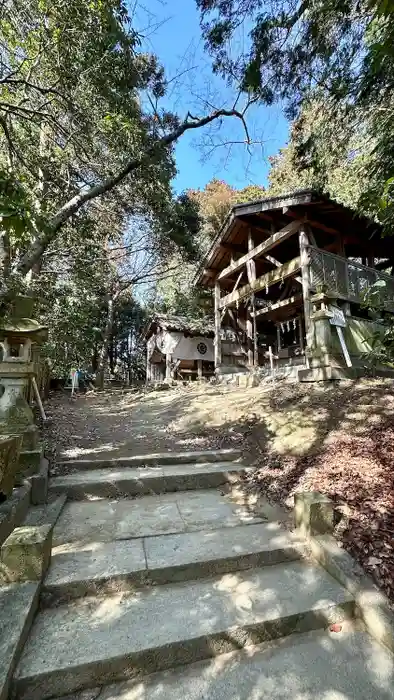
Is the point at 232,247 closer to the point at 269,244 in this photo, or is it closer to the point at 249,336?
the point at 269,244

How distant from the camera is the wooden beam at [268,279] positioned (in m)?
9.45

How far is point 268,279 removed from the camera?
10438mm

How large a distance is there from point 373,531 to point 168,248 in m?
14.7

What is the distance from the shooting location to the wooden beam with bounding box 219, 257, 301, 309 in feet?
31.0

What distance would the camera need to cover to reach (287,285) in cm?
1280

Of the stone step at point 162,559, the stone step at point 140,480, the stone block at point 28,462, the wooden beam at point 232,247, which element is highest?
the wooden beam at point 232,247

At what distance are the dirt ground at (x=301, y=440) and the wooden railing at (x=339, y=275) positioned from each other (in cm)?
362

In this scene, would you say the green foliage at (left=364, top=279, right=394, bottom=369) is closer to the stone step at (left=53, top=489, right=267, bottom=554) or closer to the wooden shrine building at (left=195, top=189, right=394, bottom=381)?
the wooden shrine building at (left=195, top=189, right=394, bottom=381)

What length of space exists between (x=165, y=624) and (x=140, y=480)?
1858 mm

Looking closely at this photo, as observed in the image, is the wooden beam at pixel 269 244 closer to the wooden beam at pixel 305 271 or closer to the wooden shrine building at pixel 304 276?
the wooden shrine building at pixel 304 276

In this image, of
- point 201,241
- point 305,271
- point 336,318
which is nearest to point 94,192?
point 305,271

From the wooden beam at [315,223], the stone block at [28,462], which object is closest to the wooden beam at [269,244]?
the wooden beam at [315,223]

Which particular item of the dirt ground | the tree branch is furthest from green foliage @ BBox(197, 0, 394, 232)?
the dirt ground

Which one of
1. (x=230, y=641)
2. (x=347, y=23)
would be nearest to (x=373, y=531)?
(x=230, y=641)
